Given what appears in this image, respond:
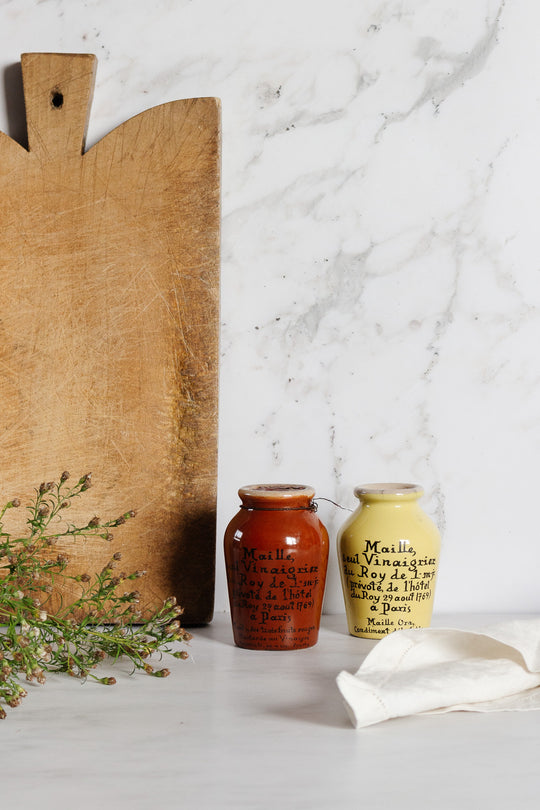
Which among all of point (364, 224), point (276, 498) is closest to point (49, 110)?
point (364, 224)

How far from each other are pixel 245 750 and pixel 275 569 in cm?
29

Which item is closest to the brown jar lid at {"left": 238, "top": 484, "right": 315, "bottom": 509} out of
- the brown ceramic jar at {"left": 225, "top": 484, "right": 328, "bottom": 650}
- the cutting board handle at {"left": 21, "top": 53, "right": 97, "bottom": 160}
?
the brown ceramic jar at {"left": 225, "top": 484, "right": 328, "bottom": 650}

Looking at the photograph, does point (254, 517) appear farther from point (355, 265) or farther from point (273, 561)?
point (355, 265)

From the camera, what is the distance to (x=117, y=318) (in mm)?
1073

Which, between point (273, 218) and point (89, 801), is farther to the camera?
point (273, 218)

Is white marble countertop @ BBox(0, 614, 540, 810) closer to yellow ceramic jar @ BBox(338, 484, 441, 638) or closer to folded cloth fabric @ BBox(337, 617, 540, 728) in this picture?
folded cloth fabric @ BBox(337, 617, 540, 728)

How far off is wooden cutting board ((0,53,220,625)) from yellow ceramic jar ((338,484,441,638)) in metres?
0.20

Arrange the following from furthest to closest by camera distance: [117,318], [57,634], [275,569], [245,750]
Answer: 1. [117,318]
2. [275,569]
3. [57,634]
4. [245,750]

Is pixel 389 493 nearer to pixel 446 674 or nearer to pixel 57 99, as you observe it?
pixel 446 674

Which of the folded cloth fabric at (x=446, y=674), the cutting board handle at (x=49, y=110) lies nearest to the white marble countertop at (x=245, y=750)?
the folded cloth fabric at (x=446, y=674)

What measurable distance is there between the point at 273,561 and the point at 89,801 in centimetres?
40

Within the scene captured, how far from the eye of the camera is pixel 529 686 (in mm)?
796

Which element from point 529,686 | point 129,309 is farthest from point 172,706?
point 129,309

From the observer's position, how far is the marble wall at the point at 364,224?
3.66ft
